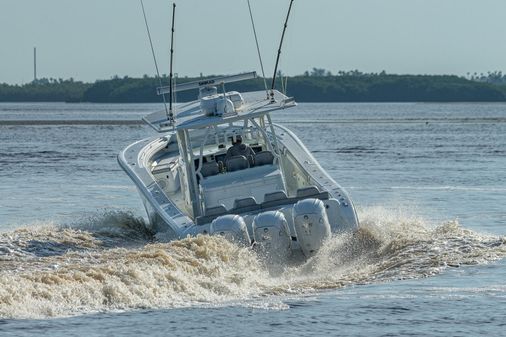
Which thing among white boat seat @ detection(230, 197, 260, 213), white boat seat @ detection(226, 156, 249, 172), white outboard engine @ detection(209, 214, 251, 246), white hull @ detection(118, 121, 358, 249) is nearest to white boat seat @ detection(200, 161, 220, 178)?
white boat seat @ detection(226, 156, 249, 172)

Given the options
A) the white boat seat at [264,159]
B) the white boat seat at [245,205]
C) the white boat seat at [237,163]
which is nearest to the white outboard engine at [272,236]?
the white boat seat at [245,205]

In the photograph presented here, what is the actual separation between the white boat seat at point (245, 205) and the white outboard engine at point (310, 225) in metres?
0.83

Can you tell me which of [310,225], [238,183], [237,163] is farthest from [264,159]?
[310,225]

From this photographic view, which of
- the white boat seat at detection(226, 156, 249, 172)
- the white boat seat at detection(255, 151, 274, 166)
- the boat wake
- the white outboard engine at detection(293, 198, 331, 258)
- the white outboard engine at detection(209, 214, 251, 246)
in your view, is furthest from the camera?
the white boat seat at detection(255, 151, 274, 166)

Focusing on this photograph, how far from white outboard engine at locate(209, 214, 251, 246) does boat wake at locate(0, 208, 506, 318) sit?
0.14m

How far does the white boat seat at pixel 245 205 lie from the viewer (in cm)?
1781

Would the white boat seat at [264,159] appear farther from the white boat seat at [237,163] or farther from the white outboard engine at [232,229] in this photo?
the white outboard engine at [232,229]

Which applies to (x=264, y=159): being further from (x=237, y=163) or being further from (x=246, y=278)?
(x=246, y=278)

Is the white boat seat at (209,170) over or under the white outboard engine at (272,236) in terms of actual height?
over

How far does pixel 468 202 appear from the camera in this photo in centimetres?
2641

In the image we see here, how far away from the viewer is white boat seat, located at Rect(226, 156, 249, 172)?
1973cm

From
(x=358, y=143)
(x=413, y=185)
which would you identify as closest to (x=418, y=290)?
(x=413, y=185)

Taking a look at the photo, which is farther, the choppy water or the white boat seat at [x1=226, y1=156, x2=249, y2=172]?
the white boat seat at [x1=226, y1=156, x2=249, y2=172]

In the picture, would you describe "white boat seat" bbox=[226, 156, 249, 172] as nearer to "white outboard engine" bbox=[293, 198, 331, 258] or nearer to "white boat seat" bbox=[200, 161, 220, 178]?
"white boat seat" bbox=[200, 161, 220, 178]
